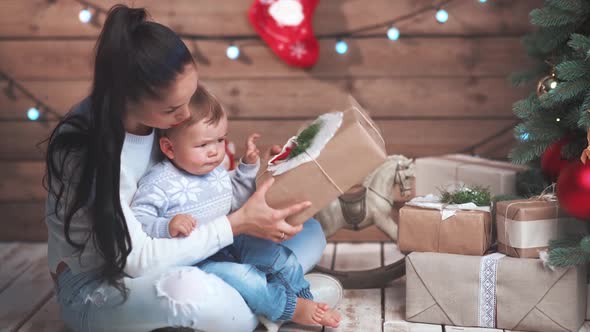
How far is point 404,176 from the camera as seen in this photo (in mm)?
2463

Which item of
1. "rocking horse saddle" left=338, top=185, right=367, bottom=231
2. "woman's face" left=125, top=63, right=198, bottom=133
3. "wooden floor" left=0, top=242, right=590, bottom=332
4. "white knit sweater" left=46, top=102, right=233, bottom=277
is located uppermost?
"woman's face" left=125, top=63, right=198, bottom=133

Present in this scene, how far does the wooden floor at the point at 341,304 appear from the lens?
2.14 m

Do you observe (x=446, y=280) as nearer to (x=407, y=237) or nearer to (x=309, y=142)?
(x=407, y=237)

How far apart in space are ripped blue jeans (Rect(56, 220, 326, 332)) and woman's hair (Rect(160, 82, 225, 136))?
353 millimetres

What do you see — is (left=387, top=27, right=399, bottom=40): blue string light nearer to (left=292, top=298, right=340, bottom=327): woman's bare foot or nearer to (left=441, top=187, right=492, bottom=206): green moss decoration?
(left=441, top=187, right=492, bottom=206): green moss decoration

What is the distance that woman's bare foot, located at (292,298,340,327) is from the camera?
201 centimetres

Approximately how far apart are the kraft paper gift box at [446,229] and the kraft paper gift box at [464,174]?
8.6 inches

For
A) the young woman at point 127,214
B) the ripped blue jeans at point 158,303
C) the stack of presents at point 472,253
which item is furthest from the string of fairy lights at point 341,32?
the ripped blue jeans at point 158,303

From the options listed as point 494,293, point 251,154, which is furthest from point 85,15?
point 494,293

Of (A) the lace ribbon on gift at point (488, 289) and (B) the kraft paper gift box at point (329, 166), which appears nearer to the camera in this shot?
(B) the kraft paper gift box at point (329, 166)

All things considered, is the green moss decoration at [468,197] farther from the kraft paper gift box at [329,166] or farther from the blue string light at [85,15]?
the blue string light at [85,15]

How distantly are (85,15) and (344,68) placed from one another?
931mm

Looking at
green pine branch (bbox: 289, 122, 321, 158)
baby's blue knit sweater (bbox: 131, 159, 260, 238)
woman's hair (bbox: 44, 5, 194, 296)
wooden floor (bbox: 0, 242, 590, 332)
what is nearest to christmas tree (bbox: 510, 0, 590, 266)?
wooden floor (bbox: 0, 242, 590, 332)

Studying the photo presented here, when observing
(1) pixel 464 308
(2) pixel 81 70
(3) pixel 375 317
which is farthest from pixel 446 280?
(2) pixel 81 70
